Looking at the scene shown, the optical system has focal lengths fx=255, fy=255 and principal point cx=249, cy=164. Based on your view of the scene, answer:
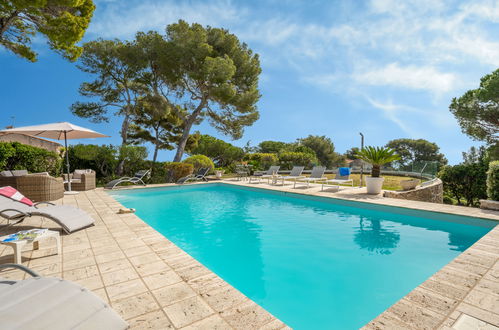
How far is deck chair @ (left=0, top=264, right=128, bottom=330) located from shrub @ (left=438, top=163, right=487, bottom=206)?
1365 centimetres

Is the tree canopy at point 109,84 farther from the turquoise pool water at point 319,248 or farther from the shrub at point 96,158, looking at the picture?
the turquoise pool water at point 319,248

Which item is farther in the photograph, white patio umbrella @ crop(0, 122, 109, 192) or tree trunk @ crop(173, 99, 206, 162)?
tree trunk @ crop(173, 99, 206, 162)

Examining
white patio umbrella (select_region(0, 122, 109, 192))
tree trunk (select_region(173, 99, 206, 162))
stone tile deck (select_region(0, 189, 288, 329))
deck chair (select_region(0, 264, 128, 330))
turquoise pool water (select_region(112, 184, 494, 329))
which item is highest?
tree trunk (select_region(173, 99, 206, 162))

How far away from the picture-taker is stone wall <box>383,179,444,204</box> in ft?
27.5

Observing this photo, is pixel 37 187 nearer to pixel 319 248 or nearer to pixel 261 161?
pixel 319 248

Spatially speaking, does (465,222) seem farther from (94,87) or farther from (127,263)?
(94,87)

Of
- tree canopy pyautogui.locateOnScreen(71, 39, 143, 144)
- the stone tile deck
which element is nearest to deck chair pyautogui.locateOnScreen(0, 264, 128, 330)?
the stone tile deck

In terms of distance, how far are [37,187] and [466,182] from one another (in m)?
15.6

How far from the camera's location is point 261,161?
64.2 ft

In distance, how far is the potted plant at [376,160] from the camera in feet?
29.0

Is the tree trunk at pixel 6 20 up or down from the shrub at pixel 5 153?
up

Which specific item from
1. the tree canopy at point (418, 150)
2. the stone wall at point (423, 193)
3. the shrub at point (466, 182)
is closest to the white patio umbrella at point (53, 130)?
the stone wall at point (423, 193)

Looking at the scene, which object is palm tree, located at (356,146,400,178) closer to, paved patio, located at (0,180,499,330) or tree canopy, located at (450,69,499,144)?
paved patio, located at (0,180,499,330)

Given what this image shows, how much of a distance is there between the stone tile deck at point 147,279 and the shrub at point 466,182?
41.5 ft
